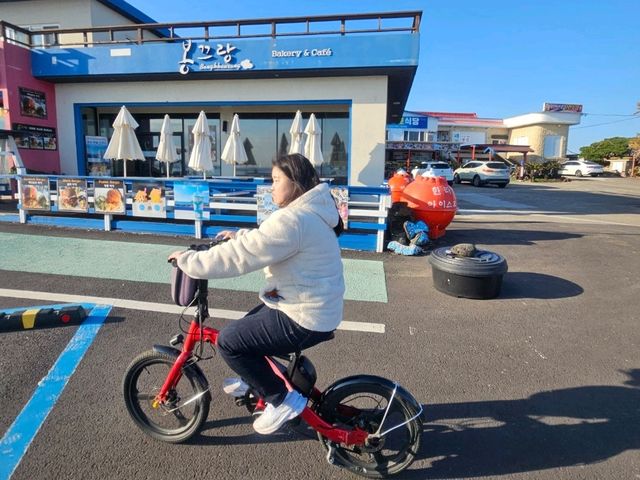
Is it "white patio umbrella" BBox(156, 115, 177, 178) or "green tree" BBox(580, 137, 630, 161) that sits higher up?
"green tree" BBox(580, 137, 630, 161)

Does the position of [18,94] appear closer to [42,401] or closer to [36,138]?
[36,138]

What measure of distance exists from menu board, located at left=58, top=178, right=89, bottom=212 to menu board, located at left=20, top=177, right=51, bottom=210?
363mm

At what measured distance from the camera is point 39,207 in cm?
957

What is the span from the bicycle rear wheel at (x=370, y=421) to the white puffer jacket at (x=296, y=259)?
48 centimetres

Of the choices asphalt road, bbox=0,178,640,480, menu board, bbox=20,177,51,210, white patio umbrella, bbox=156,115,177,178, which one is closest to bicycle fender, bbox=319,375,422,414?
asphalt road, bbox=0,178,640,480

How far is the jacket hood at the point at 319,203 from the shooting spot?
2.27 metres

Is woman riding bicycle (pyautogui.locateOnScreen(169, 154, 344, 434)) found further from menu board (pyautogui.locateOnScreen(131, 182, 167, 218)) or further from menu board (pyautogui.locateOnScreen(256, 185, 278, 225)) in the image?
menu board (pyautogui.locateOnScreen(131, 182, 167, 218))

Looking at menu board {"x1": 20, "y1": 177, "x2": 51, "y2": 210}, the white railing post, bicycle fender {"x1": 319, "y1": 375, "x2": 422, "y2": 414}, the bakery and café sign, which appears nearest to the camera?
bicycle fender {"x1": 319, "y1": 375, "x2": 422, "y2": 414}

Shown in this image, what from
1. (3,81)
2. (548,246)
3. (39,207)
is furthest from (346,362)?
(3,81)

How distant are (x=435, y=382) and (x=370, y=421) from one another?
1190 mm

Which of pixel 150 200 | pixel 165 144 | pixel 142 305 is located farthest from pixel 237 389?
pixel 165 144

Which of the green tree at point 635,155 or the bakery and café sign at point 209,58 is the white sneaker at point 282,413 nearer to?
the bakery and café sign at point 209,58

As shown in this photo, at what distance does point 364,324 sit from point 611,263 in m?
5.29

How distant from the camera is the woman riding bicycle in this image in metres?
2.21
